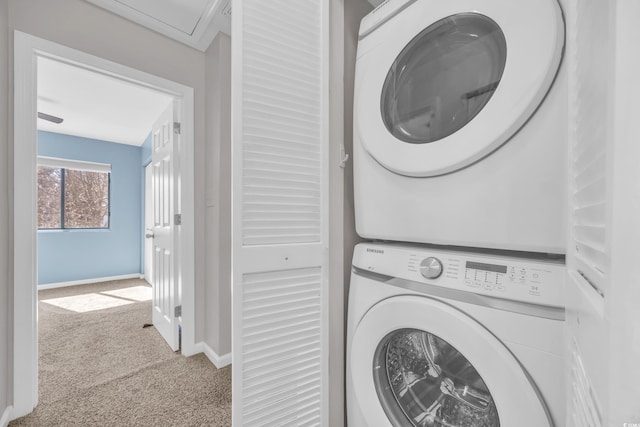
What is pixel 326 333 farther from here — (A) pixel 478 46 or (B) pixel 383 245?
(A) pixel 478 46

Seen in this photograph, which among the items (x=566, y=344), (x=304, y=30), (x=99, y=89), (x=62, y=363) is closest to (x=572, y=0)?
(x=566, y=344)

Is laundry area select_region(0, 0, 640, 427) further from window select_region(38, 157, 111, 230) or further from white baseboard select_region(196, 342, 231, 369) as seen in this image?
window select_region(38, 157, 111, 230)

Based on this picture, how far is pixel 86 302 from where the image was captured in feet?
10.6

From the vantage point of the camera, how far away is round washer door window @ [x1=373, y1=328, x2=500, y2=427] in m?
0.74

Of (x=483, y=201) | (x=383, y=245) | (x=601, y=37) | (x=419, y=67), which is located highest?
(x=419, y=67)

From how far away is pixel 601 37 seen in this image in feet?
0.95

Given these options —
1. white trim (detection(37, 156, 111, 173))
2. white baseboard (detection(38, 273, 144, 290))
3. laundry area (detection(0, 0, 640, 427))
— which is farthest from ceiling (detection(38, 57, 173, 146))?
white baseboard (detection(38, 273, 144, 290))

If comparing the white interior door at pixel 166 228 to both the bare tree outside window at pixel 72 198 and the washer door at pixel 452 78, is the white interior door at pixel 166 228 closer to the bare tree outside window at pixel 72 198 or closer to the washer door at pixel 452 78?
the washer door at pixel 452 78

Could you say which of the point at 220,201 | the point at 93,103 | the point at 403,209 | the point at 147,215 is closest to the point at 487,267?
the point at 403,209

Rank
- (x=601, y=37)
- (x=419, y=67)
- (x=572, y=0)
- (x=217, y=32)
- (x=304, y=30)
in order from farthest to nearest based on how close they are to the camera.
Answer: (x=217, y=32) < (x=304, y=30) < (x=419, y=67) < (x=572, y=0) < (x=601, y=37)

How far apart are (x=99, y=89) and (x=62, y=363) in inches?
96.3

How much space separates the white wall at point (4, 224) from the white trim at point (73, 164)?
3.33 metres

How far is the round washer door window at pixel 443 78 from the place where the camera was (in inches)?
27.2

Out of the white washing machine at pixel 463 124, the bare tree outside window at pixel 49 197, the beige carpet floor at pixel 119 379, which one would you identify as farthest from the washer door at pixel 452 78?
the bare tree outside window at pixel 49 197
